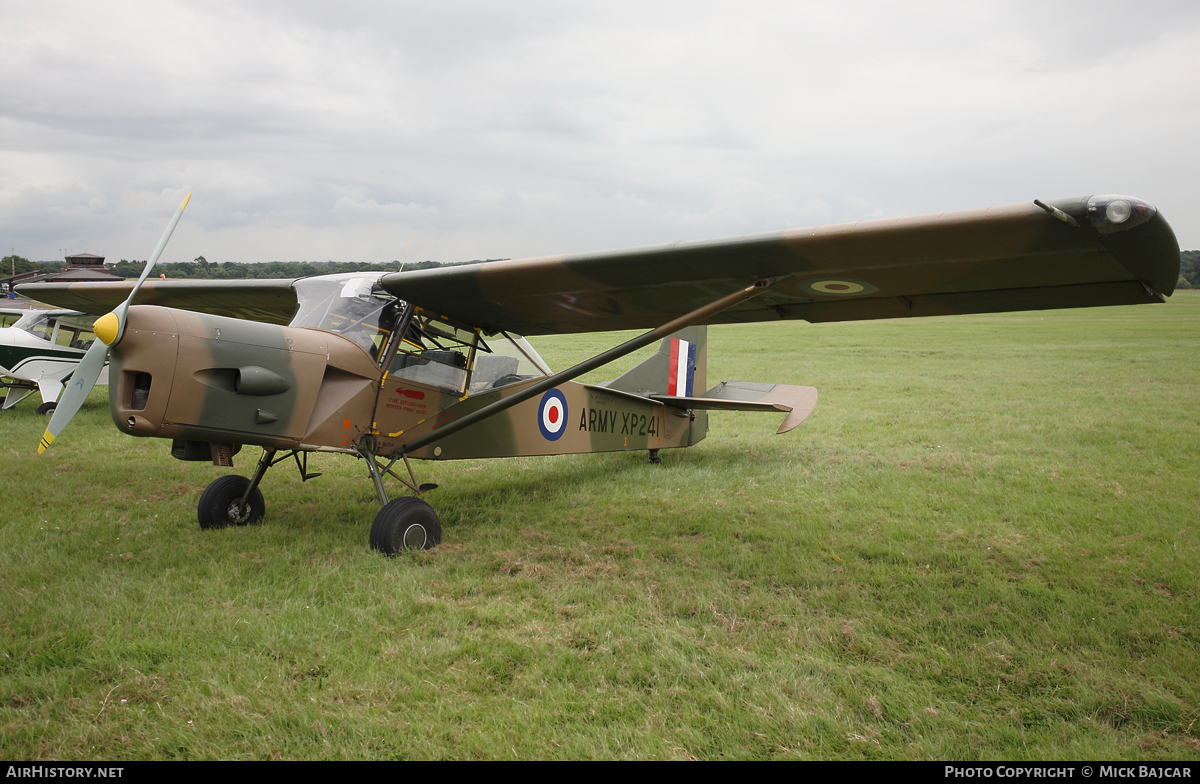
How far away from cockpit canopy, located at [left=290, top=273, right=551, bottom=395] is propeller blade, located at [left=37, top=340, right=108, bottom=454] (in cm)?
136

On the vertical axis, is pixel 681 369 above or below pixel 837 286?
below

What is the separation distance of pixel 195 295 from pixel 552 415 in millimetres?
4362

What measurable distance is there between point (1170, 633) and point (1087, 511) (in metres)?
2.50

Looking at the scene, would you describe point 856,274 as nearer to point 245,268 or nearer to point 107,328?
point 107,328

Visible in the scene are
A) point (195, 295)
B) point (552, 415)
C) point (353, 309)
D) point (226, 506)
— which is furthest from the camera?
point (195, 295)

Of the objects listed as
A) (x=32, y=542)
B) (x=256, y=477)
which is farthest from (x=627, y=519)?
(x=32, y=542)

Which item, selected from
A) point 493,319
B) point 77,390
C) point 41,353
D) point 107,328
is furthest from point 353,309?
point 41,353

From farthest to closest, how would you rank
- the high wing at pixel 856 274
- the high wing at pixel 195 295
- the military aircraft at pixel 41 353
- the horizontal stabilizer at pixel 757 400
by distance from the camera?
the military aircraft at pixel 41 353 < the horizontal stabilizer at pixel 757 400 < the high wing at pixel 195 295 < the high wing at pixel 856 274

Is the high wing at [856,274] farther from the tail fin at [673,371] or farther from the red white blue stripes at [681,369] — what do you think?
the red white blue stripes at [681,369]

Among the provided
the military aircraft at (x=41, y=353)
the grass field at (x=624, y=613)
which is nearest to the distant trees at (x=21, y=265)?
the military aircraft at (x=41, y=353)

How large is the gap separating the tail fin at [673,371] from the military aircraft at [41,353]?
9.21 metres

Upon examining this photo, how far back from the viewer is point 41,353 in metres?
11.2

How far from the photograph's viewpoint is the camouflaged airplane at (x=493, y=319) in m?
3.80

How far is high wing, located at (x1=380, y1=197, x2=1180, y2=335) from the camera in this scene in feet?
11.3
